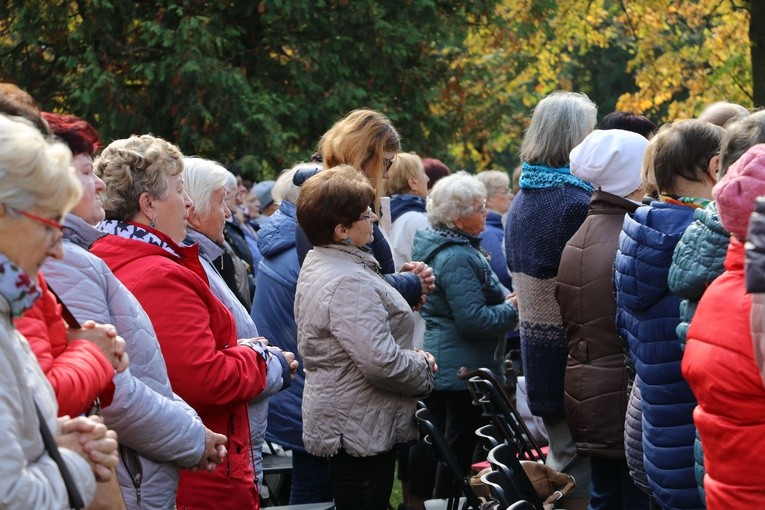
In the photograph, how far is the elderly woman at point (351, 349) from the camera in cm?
498

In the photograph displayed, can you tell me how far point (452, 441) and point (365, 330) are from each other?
7.31 feet

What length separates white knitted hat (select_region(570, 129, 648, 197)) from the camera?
522cm

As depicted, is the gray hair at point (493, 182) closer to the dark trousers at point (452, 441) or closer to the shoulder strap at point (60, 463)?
the dark trousers at point (452, 441)

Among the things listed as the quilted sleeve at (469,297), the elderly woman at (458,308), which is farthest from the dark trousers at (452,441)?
the quilted sleeve at (469,297)

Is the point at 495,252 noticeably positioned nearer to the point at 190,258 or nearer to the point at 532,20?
the point at 190,258

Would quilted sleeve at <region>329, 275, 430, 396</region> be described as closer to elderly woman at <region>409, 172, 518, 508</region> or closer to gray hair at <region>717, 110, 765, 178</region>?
gray hair at <region>717, 110, 765, 178</region>

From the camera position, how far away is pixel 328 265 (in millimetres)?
5047

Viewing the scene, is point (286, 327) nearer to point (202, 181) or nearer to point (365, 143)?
point (365, 143)

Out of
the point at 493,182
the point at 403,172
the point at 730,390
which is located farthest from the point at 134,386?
the point at 493,182

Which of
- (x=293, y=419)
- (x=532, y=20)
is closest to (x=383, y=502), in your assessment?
(x=293, y=419)

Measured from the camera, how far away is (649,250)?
4312mm

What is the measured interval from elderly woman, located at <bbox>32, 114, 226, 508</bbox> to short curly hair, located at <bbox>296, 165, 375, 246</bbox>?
4.61 feet

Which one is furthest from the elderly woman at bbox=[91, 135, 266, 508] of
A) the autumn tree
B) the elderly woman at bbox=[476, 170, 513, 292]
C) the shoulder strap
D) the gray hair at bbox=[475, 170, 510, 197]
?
the autumn tree

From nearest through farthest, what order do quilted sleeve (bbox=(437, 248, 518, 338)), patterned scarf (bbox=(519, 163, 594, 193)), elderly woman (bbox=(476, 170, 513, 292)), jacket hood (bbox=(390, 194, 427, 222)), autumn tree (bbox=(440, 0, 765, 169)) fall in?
1. patterned scarf (bbox=(519, 163, 594, 193))
2. quilted sleeve (bbox=(437, 248, 518, 338))
3. jacket hood (bbox=(390, 194, 427, 222))
4. elderly woman (bbox=(476, 170, 513, 292))
5. autumn tree (bbox=(440, 0, 765, 169))
